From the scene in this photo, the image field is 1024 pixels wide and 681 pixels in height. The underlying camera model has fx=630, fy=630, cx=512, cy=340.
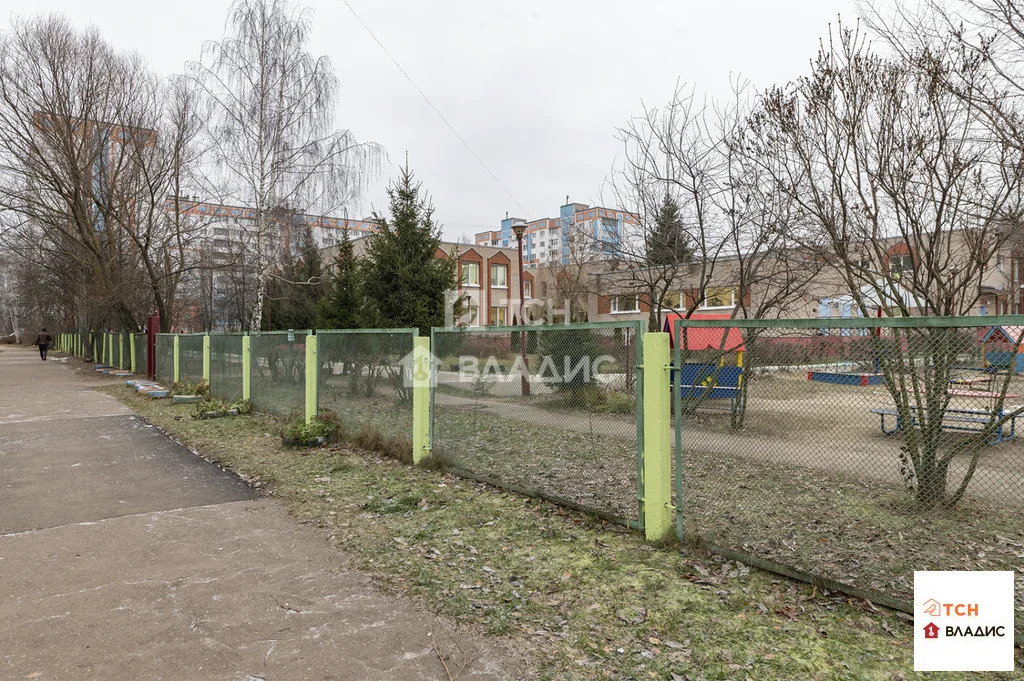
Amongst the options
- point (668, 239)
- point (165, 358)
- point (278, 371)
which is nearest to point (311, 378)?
point (278, 371)

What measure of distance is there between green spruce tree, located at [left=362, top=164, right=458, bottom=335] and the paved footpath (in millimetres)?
7585

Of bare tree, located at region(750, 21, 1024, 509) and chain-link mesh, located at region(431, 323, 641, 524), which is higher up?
bare tree, located at region(750, 21, 1024, 509)

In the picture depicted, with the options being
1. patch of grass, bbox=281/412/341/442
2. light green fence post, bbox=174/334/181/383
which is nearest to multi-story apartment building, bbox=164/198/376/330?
light green fence post, bbox=174/334/181/383

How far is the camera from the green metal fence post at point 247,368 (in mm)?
12414

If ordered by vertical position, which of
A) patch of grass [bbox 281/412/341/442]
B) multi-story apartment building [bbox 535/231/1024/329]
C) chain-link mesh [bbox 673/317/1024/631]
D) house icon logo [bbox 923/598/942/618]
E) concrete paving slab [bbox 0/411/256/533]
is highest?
multi-story apartment building [bbox 535/231/1024/329]

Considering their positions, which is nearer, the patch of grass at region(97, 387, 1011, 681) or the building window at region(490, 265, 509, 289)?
the patch of grass at region(97, 387, 1011, 681)

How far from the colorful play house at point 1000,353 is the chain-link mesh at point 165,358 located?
1938 centimetres

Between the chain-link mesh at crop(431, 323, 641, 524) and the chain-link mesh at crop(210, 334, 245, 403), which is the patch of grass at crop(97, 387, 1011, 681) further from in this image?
the chain-link mesh at crop(210, 334, 245, 403)

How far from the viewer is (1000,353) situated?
3.73 meters

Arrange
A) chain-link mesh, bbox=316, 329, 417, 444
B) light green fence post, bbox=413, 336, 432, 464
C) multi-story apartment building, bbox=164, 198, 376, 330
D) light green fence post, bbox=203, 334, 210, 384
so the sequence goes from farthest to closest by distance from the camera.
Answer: multi-story apartment building, bbox=164, 198, 376, 330, light green fence post, bbox=203, 334, 210, 384, chain-link mesh, bbox=316, 329, 417, 444, light green fence post, bbox=413, 336, 432, 464

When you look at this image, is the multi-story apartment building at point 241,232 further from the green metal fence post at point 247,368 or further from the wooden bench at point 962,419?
the wooden bench at point 962,419

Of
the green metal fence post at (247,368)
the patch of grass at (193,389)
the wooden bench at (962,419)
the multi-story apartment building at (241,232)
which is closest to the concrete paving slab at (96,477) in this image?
the green metal fence post at (247,368)

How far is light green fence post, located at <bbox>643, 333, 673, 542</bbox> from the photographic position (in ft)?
14.7

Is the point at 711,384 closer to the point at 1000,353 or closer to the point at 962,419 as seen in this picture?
the point at 962,419
